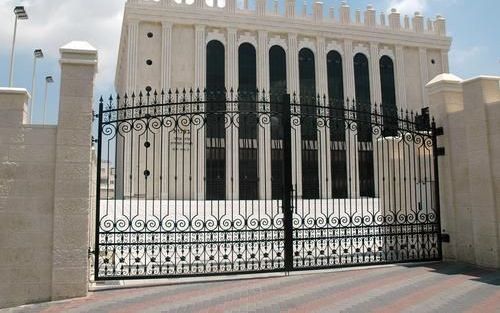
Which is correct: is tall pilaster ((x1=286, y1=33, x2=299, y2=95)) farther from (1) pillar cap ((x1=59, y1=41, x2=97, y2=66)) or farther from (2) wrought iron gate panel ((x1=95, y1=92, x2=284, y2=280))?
(1) pillar cap ((x1=59, y1=41, x2=97, y2=66))

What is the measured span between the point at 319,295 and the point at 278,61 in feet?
90.1

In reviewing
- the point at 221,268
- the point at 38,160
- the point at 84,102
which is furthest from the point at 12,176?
the point at 221,268

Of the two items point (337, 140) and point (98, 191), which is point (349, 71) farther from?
point (98, 191)

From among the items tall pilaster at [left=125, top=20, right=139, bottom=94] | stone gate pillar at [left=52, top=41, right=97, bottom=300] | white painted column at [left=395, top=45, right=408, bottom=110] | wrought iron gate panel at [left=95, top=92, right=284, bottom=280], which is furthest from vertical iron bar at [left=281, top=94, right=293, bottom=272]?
white painted column at [left=395, top=45, right=408, bottom=110]

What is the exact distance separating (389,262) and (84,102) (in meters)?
6.48

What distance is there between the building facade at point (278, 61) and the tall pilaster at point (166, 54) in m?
0.07

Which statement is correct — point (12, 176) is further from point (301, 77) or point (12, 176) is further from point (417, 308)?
point (301, 77)

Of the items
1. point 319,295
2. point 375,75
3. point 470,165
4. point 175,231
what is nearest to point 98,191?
point 175,231

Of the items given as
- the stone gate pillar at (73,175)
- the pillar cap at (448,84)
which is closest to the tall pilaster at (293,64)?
the pillar cap at (448,84)

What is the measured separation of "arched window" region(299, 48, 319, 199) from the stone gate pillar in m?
21.1

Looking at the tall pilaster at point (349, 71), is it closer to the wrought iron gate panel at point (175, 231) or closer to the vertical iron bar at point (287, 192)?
the wrought iron gate panel at point (175, 231)

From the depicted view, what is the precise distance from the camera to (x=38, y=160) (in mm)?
6168

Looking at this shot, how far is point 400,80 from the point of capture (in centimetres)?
3425

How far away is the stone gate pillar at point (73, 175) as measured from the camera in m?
6.07
